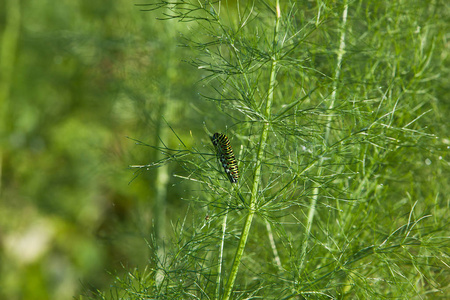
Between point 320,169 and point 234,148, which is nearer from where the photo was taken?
point 320,169

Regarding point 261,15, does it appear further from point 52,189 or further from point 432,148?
point 52,189

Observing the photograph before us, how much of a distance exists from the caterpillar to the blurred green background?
1.77 metres

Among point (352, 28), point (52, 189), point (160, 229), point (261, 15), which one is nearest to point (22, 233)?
point (52, 189)

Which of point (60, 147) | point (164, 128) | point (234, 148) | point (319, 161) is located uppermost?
point (319, 161)

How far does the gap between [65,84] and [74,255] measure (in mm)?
1338

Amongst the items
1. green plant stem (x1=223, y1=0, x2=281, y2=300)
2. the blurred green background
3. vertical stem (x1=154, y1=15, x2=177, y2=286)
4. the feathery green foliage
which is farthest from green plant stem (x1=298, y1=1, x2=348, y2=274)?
the blurred green background

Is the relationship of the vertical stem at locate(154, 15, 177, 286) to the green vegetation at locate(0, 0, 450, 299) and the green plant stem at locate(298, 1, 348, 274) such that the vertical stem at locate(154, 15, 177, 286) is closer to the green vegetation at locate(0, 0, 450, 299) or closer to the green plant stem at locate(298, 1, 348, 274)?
the green vegetation at locate(0, 0, 450, 299)

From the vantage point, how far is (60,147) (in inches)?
147

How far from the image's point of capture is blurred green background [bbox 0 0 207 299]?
Result: 10.0ft

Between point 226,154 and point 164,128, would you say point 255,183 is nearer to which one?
point 226,154

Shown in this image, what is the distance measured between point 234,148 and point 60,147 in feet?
8.40

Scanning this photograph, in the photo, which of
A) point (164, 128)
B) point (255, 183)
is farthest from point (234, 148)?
point (164, 128)

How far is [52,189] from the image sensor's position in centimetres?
360

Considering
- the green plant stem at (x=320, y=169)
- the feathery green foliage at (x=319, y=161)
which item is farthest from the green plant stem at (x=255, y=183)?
the green plant stem at (x=320, y=169)
